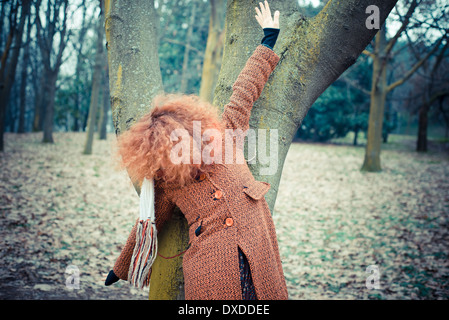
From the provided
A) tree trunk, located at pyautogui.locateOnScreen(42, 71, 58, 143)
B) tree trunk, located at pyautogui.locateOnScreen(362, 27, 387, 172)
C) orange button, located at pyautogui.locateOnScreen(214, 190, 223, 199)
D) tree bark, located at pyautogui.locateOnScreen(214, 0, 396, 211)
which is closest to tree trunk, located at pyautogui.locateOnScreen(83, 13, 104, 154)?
tree trunk, located at pyautogui.locateOnScreen(42, 71, 58, 143)

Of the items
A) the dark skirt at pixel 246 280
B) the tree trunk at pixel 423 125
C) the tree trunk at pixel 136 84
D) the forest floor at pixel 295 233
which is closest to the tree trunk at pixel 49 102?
the forest floor at pixel 295 233

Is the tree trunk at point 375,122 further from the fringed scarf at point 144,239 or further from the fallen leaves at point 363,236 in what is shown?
the fringed scarf at point 144,239

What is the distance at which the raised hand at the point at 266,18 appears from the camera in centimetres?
193

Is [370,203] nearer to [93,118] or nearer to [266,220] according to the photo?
[266,220]

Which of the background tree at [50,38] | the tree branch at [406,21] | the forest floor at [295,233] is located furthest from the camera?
the background tree at [50,38]

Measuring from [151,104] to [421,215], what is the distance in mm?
5947

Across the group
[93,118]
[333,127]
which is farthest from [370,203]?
[333,127]

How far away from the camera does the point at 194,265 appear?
1688 mm

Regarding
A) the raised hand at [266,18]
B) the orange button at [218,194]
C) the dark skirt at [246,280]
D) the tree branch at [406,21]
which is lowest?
the dark skirt at [246,280]

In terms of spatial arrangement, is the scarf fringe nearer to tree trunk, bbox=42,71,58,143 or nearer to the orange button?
the orange button

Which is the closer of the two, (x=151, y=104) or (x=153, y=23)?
(x=151, y=104)

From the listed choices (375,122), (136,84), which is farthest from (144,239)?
(375,122)

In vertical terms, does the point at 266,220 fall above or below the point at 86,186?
above

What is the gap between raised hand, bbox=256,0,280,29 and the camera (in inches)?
76.0
